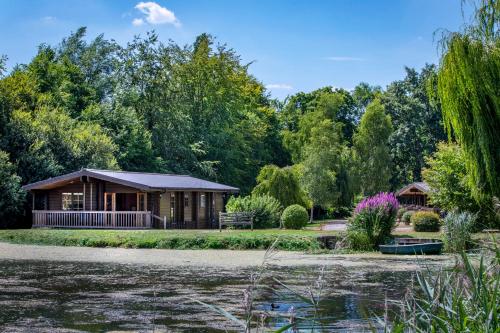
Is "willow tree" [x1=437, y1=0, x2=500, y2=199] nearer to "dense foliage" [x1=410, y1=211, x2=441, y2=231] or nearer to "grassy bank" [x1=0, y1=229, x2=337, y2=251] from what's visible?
"grassy bank" [x1=0, y1=229, x2=337, y2=251]

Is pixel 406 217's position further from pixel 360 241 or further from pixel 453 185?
pixel 360 241

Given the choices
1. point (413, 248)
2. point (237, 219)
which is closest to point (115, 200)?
point (237, 219)

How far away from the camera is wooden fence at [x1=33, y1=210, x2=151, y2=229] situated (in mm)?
37969

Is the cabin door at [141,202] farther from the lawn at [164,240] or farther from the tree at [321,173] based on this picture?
the tree at [321,173]

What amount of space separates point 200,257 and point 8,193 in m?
18.0

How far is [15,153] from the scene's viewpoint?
139 feet

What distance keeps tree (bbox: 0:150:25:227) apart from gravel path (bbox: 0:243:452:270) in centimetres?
1001

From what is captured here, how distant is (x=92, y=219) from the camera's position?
38.5 m

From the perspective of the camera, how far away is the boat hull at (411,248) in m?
24.3

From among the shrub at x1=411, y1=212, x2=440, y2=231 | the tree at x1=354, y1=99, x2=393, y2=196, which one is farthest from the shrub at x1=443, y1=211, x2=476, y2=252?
the tree at x1=354, y1=99, x2=393, y2=196

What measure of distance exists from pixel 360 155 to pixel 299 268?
45264mm

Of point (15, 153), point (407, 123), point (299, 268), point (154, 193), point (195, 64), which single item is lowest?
point (299, 268)

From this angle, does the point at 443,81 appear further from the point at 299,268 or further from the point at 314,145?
the point at 314,145

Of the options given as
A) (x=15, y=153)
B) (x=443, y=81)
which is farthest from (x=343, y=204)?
(x=443, y=81)
